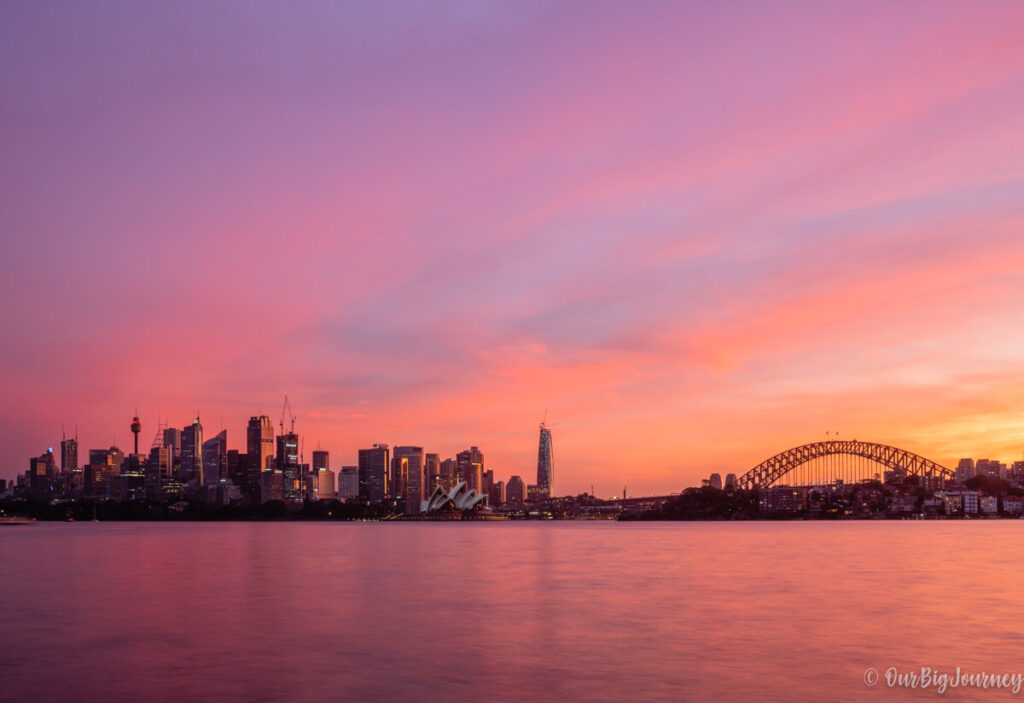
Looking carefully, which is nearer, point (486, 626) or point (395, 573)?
point (486, 626)

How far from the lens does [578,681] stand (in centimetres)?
2631

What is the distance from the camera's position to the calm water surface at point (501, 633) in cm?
Answer: 2594

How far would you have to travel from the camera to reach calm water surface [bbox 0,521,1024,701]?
25.9 metres

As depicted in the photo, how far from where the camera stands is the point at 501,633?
121 ft

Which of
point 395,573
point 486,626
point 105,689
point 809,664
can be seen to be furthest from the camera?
point 395,573

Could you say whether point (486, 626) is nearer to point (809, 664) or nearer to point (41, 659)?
point (809, 664)

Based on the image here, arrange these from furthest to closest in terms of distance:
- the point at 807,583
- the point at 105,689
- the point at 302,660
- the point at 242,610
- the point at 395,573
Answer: the point at 395,573 < the point at 807,583 < the point at 242,610 < the point at 302,660 < the point at 105,689

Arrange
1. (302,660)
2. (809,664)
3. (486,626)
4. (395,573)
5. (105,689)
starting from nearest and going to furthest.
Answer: (105,689) → (809,664) → (302,660) → (486,626) → (395,573)

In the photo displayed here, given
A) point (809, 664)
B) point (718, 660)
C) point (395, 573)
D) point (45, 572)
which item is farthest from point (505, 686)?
point (45, 572)

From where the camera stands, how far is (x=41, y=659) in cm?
3064

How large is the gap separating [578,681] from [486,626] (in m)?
13.4

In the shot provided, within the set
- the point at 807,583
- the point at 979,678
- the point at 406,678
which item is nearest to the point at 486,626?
the point at 406,678

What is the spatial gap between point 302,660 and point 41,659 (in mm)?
9014

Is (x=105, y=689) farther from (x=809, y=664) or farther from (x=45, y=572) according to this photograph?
(x=45, y=572)
